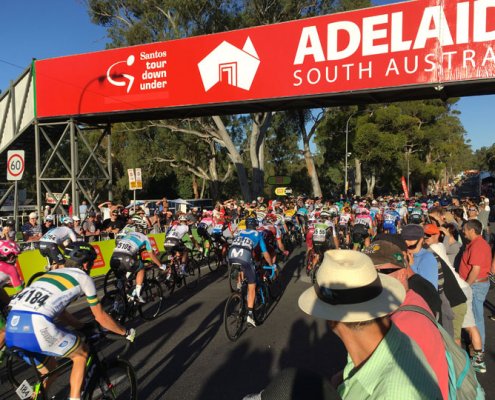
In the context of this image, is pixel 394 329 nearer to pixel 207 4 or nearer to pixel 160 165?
pixel 207 4

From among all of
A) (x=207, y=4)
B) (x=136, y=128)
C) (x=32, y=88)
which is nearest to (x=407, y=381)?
(x=32, y=88)

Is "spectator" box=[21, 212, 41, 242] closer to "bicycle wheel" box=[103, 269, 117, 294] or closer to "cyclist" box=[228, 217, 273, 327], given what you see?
"bicycle wheel" box=[103, 269, 117, 294]

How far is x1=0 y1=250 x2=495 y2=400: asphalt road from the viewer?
473 centimetres

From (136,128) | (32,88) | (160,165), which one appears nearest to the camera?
(32,88)

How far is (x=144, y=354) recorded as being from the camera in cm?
577

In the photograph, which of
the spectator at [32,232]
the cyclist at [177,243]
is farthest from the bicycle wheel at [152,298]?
the spectator at [32,232]

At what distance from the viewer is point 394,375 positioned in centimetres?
134

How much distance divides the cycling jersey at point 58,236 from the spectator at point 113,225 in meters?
3.72

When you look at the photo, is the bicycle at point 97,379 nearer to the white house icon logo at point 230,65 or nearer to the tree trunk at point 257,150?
the white house icon logo at point 230,65

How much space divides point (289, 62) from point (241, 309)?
8911 millimetres

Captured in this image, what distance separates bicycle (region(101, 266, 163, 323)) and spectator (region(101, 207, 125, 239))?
5.20 m

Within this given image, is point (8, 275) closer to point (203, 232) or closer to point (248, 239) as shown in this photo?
point (248, 239)

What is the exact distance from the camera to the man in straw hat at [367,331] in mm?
1337

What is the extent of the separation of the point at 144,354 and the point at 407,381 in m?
5.17
